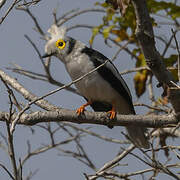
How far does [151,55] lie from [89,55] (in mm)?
2219

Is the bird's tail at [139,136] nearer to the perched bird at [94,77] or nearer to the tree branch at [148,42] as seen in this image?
the perched bird at [94,77]

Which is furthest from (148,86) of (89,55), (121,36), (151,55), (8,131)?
(8,131)

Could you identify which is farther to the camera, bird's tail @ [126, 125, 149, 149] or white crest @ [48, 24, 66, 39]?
white crest @ [48, 24, 66, 39]

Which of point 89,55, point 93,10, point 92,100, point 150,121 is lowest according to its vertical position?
point 150,121

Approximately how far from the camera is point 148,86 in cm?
663

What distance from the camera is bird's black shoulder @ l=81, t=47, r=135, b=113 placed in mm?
5641

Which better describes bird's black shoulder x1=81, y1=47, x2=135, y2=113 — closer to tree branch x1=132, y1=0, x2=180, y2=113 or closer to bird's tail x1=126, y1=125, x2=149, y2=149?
bird's tail x1=126, y1=125, x2=149, y2=149

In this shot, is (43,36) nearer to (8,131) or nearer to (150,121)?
(150,121)

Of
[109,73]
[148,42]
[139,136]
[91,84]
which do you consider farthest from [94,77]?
[148,42]

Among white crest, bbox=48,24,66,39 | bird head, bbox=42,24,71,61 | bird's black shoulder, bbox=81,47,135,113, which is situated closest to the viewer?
bird's black shoulder, bbox=81,47,135,113

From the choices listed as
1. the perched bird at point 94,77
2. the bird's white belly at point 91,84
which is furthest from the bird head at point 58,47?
the bird's white belly at point 91,84

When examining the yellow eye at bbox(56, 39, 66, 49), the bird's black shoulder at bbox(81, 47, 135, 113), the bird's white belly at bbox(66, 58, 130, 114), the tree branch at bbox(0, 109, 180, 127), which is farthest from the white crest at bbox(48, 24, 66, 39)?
the tree branch at bbox(0, 109, 180, 127)

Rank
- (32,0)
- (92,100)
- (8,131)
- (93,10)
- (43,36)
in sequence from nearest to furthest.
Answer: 1. (8,131)
2. (32,0)
3. (92,100)
4. (43,36)
5. (93,10)

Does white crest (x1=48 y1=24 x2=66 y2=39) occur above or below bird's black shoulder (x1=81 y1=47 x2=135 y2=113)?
above
